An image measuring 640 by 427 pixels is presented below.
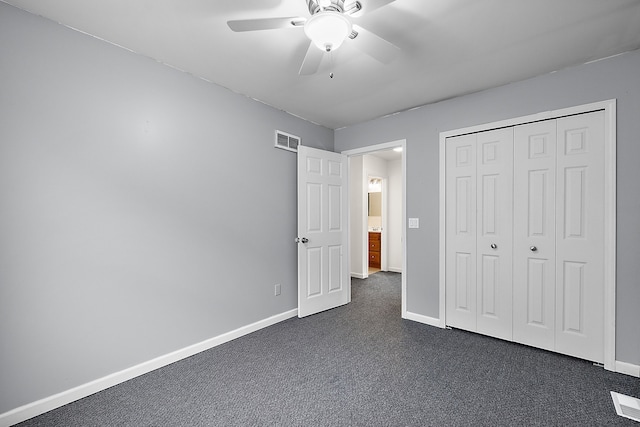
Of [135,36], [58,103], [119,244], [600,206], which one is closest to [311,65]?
[135,36]

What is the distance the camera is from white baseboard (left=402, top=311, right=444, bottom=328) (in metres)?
3.27

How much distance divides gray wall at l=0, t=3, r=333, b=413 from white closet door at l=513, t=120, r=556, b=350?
2.64 meters

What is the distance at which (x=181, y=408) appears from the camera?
189 centimetres

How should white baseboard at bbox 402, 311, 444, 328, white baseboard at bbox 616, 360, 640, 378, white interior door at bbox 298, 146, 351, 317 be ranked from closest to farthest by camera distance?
1. white baseboard at bbox 616, 360, 640, 378
2. white baseboard at bbox 402, 311, 444, 328
3. white interior door at bbox 298, 146, 351, 317

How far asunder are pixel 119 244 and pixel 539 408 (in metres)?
3.11

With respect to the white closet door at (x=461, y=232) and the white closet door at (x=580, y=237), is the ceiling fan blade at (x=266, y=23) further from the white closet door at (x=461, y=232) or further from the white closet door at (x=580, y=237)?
the white closet door at (x=580, y=237)

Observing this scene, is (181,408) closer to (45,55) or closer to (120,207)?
(120,207)

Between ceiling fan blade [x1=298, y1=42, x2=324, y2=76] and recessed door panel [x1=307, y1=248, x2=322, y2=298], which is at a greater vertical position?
ceiling fan blade [x1=298, y1=42, x2=324, y2=76]

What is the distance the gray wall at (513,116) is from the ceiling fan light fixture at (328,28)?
2096mm

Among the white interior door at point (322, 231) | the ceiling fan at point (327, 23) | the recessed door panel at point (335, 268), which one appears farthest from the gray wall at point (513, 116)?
the ceiling fan at point (327, 23)

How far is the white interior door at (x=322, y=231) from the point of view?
356 cm

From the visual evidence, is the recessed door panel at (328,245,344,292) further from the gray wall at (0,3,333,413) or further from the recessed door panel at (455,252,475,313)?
the recessed door panel at (455,252,475,313)

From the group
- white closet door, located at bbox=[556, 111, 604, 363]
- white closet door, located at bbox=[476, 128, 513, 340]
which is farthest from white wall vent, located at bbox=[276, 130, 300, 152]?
white closet door, located at bbox=[556, 111, 604, 363]

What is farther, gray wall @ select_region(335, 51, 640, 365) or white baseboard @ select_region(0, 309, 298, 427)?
gray wall @ select_region(335, 51, 640, 365)
